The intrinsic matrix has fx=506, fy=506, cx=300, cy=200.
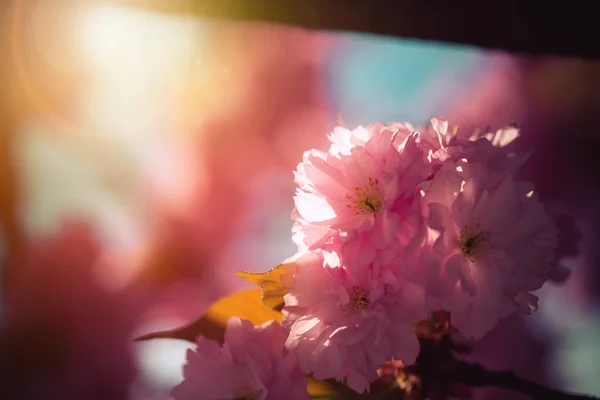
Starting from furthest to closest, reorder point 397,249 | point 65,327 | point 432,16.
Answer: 1. point 65,327
2. point 432,16
3. point 397,249

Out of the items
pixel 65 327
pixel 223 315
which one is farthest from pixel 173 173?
pixel 223 315

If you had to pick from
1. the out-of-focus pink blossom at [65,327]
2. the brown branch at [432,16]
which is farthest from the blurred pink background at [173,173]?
the brown branch at [432,16]

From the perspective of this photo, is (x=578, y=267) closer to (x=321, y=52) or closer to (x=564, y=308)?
(x=564, y=308)

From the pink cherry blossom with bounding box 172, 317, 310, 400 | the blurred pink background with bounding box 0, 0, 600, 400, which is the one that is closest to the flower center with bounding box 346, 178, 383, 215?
the pink cherry blossom with bounding box 172, 317, 310, 400

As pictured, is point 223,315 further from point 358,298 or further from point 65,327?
point 65,327

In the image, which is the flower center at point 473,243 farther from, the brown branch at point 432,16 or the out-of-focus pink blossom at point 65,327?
the out-of-focus pink blossom at point 65,327

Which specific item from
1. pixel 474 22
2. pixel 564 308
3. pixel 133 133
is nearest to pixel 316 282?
pixel 474 22
